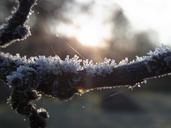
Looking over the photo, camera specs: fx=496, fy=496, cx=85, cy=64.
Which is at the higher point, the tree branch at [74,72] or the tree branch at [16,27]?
the tree branch at [16,27]

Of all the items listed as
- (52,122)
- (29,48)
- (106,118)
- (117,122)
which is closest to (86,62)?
(52,122)

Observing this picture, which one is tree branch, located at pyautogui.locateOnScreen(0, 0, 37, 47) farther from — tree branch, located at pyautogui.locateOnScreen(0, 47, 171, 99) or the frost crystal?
the frost crystal

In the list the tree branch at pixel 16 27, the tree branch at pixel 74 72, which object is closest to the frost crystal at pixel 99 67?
the tree branch at pixel 74 72

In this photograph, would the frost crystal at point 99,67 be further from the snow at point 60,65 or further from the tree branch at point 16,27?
the tree branch at point 16,27

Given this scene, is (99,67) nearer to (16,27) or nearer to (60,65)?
(60,65)

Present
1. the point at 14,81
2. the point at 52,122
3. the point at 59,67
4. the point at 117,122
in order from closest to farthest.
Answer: the point at 14,81
the point at 59,67
the point at 52,122
the point at 117,122

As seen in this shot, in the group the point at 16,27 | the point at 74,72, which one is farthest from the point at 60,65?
the point at 16,27

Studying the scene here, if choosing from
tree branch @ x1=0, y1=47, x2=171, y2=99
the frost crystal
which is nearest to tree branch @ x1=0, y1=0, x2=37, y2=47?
tree branch @ x1=0, y1=47, x2=171, y2=99

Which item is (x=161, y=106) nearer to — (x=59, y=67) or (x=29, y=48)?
(x=29, y=48)
